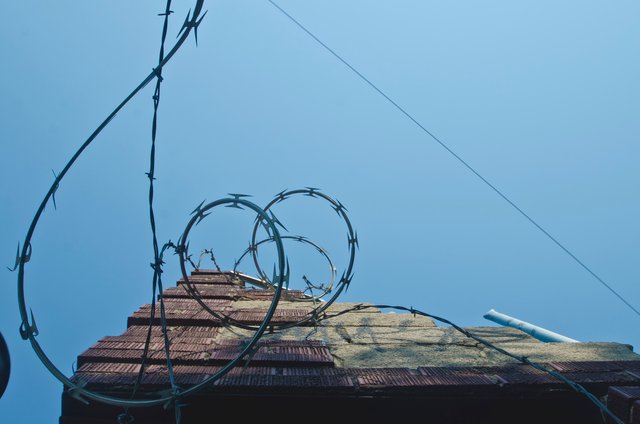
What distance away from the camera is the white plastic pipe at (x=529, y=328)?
5.58 metres

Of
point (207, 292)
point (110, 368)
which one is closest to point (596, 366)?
point (110, 368)

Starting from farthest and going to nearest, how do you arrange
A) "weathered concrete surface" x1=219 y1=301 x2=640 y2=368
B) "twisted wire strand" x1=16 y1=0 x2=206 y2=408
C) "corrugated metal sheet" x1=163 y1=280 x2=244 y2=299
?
"corrugated metal sheet" x1=163 y1=280 x2=244 y2=299 → "weathered concrete surface" x1=219 y1=301 x2=640 y2=368 → "twisted wire strand" x1=16 y1=0 x2=206 y2=408

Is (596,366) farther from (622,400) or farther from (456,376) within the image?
(456,376)

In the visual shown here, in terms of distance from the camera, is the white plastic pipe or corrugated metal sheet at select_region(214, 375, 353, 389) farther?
the white plastic pipe

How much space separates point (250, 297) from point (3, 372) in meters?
3.81

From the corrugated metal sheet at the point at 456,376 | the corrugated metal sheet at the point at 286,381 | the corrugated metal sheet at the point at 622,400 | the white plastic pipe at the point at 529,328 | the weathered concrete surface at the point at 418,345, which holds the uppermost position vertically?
the white plastic pipe at the point at 529,328

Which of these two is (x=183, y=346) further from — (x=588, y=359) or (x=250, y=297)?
(x=588, y=359)

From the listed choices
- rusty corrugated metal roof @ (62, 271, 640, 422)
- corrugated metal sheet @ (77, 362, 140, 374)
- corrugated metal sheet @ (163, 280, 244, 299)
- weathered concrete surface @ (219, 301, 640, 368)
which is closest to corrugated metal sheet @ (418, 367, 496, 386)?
rusty corrugated metal roof @ (62, 271, 640, 422)

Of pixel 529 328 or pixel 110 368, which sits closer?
pixel 110 368

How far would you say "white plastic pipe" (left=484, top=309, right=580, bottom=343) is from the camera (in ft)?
18.3

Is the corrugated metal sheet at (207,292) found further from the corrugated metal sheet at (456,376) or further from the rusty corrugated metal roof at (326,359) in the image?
the corrugated metal sheet at (456,376)

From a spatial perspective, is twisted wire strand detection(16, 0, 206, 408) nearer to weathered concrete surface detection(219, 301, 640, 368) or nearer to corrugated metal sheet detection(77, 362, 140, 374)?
corrugated metal sheet detection(77, 362, 140, 374)

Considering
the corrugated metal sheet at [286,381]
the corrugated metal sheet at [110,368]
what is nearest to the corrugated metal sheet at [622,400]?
the corrugated metal sheet at [286,381]

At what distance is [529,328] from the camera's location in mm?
6355
